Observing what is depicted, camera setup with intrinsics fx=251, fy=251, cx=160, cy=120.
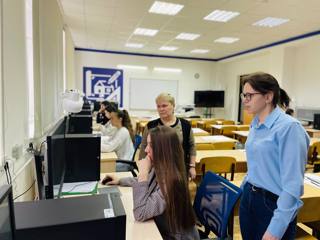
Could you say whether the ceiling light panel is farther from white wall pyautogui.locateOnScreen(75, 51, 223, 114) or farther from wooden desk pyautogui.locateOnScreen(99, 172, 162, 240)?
wooden desk pyautogui.locateOnScreen(99, 172, 162, 240)

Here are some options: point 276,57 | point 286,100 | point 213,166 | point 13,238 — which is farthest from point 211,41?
point 13,238

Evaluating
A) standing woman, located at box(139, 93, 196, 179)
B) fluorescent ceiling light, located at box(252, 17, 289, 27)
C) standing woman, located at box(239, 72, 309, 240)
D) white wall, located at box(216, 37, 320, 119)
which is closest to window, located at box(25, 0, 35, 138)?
standing woman, located at box(139, 93, 196, 179)

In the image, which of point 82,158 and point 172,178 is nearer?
point 172,178

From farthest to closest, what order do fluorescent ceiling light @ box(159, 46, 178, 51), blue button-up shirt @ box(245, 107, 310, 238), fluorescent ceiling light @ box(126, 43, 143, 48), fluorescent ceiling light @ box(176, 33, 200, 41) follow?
fluorescent ceiling light @ box(159, 46, 178, 51)
fluorescent ceiling light @ box(126, 43, 143, 48)
fluorescent ceiling light @ box(176, 33, 200, 41)
blue button-up shirt @ box(245, 107, 310, 238)

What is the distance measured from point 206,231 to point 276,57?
21.8 feet

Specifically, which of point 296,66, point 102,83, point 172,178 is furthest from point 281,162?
point 102,83

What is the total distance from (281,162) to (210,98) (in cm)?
904

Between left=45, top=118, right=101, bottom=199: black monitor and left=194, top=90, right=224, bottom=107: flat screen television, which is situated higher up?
left=194, top=90, right=224, bottom=107: flat screen television

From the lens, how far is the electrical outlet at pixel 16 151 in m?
1.69

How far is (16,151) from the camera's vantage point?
174cm

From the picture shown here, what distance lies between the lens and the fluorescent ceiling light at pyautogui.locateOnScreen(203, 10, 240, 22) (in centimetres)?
480

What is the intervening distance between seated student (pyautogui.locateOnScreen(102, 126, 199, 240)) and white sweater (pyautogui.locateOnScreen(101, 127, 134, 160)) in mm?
1744

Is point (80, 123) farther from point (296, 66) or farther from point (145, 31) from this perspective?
point (296, 66)

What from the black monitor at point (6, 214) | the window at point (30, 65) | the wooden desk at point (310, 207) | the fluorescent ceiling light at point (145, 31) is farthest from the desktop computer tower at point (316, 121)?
the black monitor at point (6, 214)
